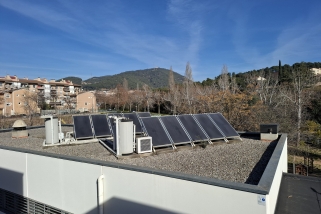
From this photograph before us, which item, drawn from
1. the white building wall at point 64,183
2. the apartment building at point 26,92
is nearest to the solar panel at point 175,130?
the white building wall at point 64,183

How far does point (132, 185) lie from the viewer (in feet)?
15.5

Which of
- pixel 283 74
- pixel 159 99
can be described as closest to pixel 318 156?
pixel 283 74

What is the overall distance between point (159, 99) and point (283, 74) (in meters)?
30.8

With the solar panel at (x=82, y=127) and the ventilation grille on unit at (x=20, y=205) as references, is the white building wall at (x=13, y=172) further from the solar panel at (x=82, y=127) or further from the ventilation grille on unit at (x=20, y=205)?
the solar panel at (x=82, y=127)

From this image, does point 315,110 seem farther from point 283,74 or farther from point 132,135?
point 132,135

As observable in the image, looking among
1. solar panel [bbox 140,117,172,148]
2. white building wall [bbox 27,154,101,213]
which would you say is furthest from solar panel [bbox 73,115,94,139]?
solar panel [bbox 140,117,172,148]

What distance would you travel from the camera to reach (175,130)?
8445 millimetres

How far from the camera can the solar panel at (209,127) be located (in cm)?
878

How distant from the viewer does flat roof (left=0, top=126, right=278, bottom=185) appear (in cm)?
530

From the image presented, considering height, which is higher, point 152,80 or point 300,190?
point 152,80

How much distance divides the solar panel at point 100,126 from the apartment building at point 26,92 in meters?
43.2

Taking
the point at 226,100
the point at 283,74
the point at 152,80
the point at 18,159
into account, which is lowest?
the point at 18,159

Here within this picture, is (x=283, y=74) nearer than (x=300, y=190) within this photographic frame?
No

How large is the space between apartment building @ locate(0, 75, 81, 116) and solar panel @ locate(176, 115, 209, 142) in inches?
1863
